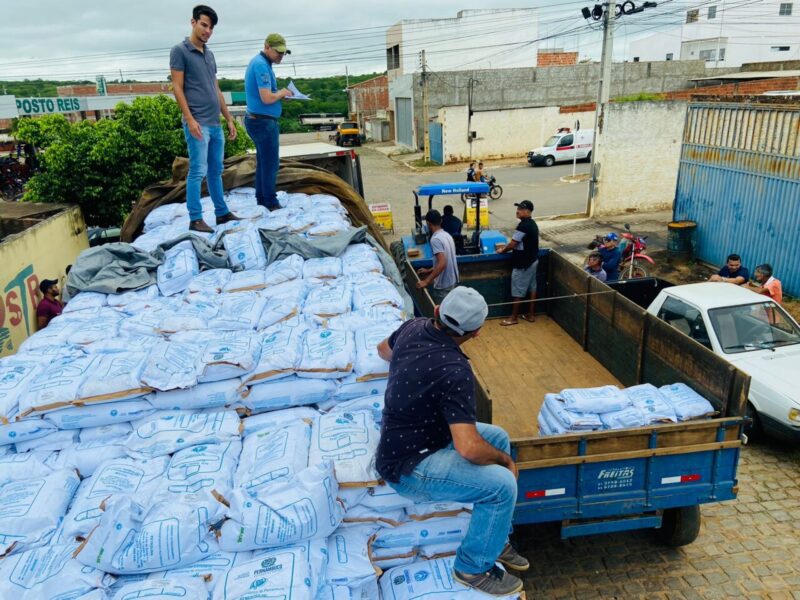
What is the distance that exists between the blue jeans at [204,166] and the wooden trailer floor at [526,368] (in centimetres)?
362

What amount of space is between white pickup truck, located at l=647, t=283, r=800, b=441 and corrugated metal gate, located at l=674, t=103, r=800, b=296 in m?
4.37

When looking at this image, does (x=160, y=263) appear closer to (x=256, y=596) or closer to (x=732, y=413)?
(x=256, y=596)

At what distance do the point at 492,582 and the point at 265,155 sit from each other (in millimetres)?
5968

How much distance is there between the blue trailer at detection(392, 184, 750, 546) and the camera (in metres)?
3.93

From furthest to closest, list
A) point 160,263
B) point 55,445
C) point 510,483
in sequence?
point 160,263 → point 55,445 → point 510,483

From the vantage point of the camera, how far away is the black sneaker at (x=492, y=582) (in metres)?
2.93

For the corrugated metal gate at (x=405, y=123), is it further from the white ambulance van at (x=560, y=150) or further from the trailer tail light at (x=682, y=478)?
the trailer tail light at (x=682, y=478)

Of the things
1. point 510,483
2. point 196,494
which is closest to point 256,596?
point 196,494

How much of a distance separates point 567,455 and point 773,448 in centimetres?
354

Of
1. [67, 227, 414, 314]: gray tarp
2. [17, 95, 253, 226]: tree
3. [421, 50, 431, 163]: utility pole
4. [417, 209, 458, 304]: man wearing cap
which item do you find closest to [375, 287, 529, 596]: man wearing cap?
[67, 227, 414, 314]: gray tarp

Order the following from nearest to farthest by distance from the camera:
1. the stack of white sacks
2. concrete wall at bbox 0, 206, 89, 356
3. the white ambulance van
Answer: the stack of white sacks, concrete wall at bbox 0, 206, 89, 356, the white ambulance van

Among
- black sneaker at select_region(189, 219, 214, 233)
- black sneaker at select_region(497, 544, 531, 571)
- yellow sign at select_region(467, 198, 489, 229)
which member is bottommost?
yellow sign at select_region(467, 198, 489, 229)

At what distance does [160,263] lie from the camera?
→ 223 inches

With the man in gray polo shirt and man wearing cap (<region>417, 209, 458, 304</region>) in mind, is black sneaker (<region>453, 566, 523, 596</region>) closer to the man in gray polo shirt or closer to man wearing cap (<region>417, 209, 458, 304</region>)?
man wearing cap (<region>417, 209, 458, 304</region>)
